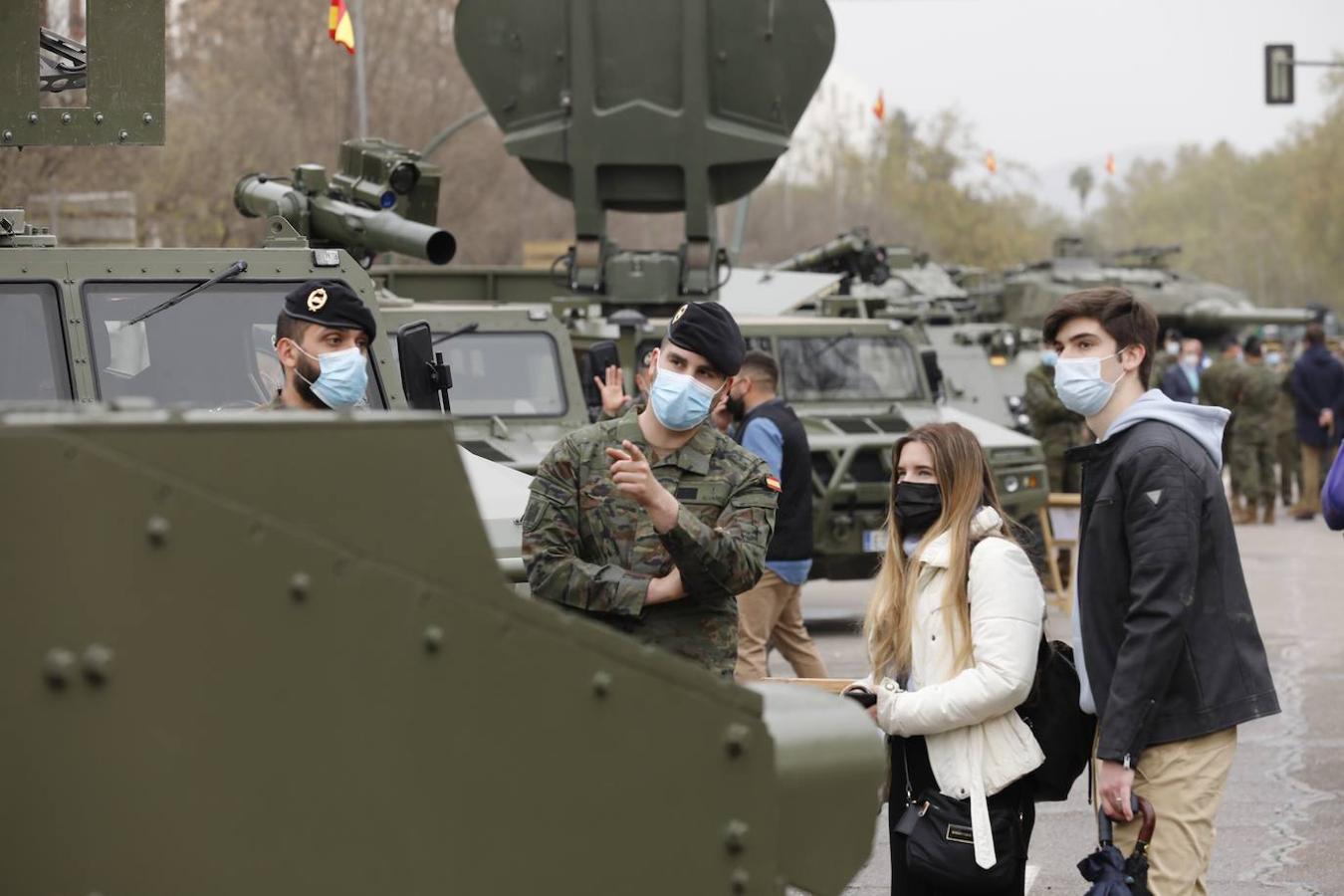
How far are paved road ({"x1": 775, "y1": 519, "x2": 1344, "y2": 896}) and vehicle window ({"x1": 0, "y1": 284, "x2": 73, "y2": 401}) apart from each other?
2.73 meters

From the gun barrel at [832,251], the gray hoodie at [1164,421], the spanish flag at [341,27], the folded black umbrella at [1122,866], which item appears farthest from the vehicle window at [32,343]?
the gun barrel at [832,251]

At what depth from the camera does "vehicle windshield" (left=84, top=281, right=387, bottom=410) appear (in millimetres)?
6168

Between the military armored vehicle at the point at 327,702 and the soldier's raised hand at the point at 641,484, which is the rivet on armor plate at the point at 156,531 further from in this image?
the soldier's raised hand at the point at 641,484

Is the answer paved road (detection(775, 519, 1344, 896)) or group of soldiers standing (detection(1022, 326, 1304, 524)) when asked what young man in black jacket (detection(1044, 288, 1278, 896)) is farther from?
group of soldiers standing (detection(1022, 326, 1304, 524))

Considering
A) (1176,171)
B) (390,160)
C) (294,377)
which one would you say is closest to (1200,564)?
(294,377)

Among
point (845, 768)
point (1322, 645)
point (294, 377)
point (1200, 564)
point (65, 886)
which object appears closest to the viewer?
point (65, 886)

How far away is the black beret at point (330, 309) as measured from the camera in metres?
4.55

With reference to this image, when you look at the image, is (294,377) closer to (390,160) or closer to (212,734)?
(212,734)

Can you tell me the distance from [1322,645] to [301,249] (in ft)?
24.2

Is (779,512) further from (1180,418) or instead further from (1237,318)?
(1237,318)

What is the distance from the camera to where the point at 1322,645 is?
1198cm

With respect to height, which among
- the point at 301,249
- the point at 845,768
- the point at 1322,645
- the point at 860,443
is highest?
the point at 301,249

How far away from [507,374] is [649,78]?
110 inches

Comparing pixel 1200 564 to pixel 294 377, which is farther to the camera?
pixel 294 377
